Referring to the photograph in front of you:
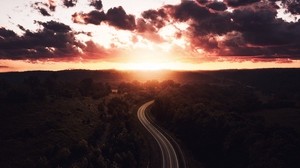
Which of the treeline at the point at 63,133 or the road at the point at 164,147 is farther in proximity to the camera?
the treeline at the point at 63,133

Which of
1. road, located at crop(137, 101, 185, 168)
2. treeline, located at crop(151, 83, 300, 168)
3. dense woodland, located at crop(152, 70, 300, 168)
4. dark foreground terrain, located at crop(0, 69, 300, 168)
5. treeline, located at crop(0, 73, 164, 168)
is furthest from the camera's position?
treeline, located at crop(0, 73, 164, 168)

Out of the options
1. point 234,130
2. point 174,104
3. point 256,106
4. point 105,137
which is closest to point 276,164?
point 234,130

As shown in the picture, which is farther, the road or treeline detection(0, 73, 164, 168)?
treeline detection(0, 73, 164, 168)

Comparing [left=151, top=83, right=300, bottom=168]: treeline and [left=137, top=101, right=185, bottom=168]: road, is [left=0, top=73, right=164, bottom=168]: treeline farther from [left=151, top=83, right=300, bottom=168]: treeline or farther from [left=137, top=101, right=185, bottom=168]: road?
[left=151, top=83, right=300, bottom=168]: treeline

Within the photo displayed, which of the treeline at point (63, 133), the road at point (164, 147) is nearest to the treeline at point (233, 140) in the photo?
the road at point (164, 147)

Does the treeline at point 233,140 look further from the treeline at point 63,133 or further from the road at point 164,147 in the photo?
the treeline at point 63,133

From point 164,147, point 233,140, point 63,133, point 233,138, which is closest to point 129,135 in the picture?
point 164,147

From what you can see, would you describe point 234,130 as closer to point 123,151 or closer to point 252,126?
point 252,126

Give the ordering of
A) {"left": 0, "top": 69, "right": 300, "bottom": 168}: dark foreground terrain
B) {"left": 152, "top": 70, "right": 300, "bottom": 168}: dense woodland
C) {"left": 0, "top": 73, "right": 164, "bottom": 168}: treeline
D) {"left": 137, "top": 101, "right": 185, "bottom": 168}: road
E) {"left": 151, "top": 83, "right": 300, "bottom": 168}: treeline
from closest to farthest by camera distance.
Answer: {"left": 151, "top": 83, "right": 300, "bottom": 168}: treeline
{"left": 152, "top": 70, "right": 300, "bottom": 168}: dense woodland
{"left": 0, "top": 69, "right": 300, "bottom": 168}: dark foreground terrain
{"left": 137, "top": 101, "right": 185, "bottom": 168}: road
{"left": 0, "top": 73, "right": 164, "bottom": 168}: treeline

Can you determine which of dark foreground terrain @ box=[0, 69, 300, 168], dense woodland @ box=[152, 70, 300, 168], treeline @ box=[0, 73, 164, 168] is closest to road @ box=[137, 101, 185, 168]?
dark foreground terrain @ box=[0, 69, 300, 168]

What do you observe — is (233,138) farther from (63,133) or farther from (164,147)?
(63,133)

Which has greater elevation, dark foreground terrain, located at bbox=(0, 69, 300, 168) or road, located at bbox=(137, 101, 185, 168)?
dark foreground terrain, located at bbox=(0, 69, 300, 168)
